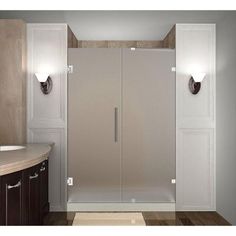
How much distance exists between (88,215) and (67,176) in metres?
0.53

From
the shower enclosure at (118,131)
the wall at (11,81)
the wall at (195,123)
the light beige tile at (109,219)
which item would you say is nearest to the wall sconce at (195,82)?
the wall at (195,123)

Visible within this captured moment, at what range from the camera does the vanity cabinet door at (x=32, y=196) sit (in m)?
2.76

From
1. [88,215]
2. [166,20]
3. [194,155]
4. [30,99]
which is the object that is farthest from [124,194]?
[166,20]

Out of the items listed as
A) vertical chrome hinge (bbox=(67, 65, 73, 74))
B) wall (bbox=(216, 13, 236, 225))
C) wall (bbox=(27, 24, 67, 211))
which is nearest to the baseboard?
wall (bbox=(27, 24, 67, 211))

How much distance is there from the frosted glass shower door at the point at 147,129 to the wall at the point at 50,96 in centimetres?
73

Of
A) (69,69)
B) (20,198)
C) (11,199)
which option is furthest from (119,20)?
(11,199)

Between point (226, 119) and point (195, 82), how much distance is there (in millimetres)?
601

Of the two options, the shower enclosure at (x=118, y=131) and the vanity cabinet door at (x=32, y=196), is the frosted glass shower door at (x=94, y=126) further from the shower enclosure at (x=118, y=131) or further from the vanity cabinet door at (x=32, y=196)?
the vanity cabinet door at (x=32, y=196)

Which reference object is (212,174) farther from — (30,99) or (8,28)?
(8,28)

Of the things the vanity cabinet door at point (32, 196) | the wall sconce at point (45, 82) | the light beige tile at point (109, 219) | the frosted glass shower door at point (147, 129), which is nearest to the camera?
→ the vanity cabinet door at point (32, 196)

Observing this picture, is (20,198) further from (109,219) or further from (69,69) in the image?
(69,69)

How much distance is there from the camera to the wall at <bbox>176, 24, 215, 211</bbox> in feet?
14.6

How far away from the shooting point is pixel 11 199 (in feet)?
7.62

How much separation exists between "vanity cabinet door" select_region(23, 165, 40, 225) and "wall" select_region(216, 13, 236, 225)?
1990 mm
